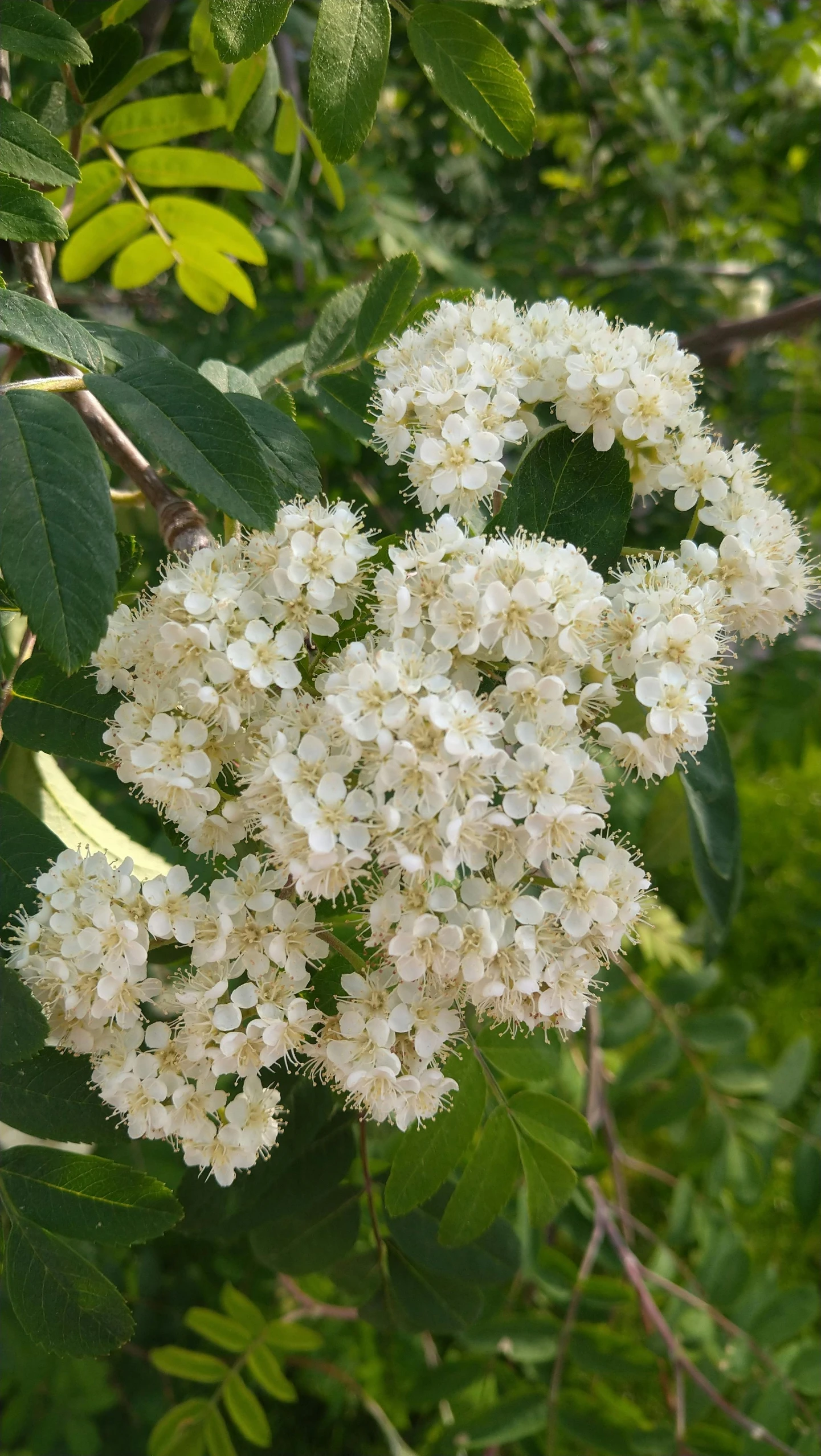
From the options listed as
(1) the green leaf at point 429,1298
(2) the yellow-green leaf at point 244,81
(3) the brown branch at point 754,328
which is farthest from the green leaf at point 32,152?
(3) the brown branch at point 754,328

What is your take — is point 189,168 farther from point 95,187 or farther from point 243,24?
point 243,24

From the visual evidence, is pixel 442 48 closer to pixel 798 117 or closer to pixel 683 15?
pixel 798 117

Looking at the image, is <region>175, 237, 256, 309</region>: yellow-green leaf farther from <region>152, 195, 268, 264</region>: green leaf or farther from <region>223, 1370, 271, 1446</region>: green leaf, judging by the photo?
<region>223, 1370, 271, 1446</region>: green leaf

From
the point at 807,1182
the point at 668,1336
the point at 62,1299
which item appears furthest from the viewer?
the point at 807,1182

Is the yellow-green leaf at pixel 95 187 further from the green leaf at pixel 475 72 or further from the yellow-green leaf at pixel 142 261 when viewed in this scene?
the green leaf at pixel 475 72

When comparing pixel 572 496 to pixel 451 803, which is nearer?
pixel 451 803

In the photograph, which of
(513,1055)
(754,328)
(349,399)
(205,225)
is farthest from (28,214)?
(754,328)

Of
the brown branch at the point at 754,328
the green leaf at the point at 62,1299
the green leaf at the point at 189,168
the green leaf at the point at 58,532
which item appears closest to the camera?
the green leaf at the point at 58,532
